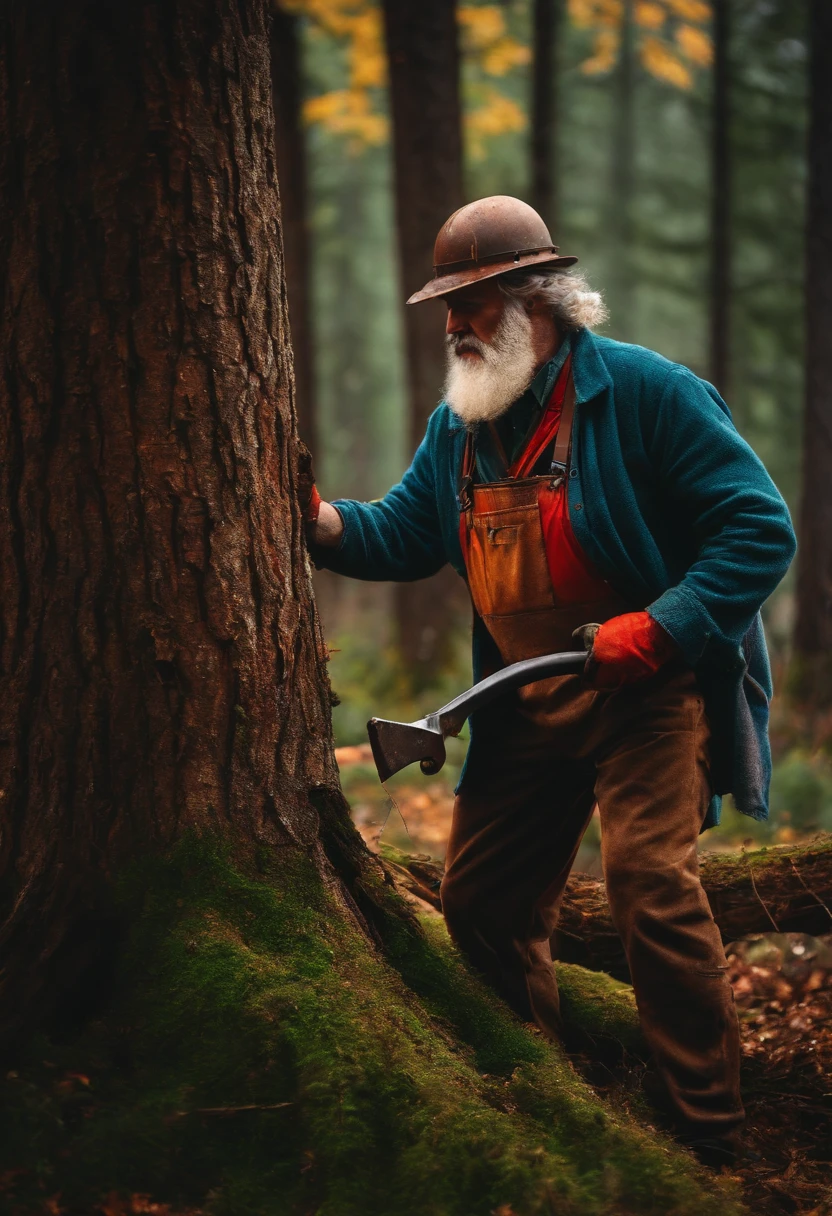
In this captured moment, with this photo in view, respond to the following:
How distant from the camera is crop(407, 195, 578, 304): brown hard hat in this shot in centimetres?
370

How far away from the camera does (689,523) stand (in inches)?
142

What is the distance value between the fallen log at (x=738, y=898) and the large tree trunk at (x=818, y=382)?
6.22 metres

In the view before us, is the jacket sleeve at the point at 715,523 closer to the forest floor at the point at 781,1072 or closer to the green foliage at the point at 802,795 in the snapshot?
the forest floor at the point at 781,1072

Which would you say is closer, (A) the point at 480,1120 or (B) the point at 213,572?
(A) the point at 480,1120

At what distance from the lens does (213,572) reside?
314 centimetres

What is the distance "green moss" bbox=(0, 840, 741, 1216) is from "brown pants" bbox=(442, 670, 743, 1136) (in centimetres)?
44

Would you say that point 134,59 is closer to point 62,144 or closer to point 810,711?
point 62,144

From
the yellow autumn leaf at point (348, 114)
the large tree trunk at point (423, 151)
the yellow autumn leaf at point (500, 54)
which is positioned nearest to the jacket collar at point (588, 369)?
the large tree trunk at point (423, 151)

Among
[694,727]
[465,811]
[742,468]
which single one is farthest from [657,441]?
[465,811]

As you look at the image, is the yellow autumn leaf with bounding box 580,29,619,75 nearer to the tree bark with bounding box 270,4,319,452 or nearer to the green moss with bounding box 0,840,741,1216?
the tree bark with bounding box 270,4,319,452

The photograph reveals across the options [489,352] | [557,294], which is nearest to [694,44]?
[557,294]

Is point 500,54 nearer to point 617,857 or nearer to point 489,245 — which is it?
point 489,245

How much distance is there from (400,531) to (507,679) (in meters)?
0.95

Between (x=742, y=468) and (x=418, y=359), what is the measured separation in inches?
298
